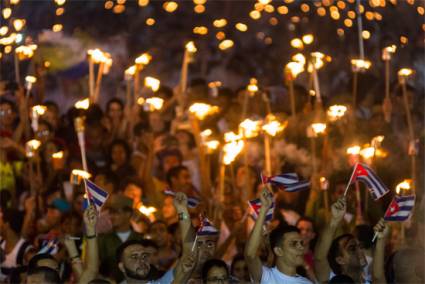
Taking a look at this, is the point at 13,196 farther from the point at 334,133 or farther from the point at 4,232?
the point at 334,133

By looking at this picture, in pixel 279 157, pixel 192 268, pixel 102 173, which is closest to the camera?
pixel 192 268

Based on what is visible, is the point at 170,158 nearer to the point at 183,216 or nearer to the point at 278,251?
the point at 183,216

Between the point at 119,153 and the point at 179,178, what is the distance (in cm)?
67

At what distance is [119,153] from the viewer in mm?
10867

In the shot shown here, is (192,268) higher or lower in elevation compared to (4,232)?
higher

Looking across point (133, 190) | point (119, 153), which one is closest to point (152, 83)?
point (119, 153)

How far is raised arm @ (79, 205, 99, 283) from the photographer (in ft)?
23.1

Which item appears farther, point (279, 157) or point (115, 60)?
point (115, 60)

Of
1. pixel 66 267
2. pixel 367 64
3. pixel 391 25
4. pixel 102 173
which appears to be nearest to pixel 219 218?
pixel 102 173

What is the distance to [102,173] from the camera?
33.7 ft

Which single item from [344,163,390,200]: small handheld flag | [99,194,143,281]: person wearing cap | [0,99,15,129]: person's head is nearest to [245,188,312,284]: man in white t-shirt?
[344,163,390,200]: small handheld flag

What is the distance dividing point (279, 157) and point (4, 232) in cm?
286

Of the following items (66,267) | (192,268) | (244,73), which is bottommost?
(244,73)

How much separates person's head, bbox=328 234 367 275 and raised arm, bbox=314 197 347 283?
135mm
